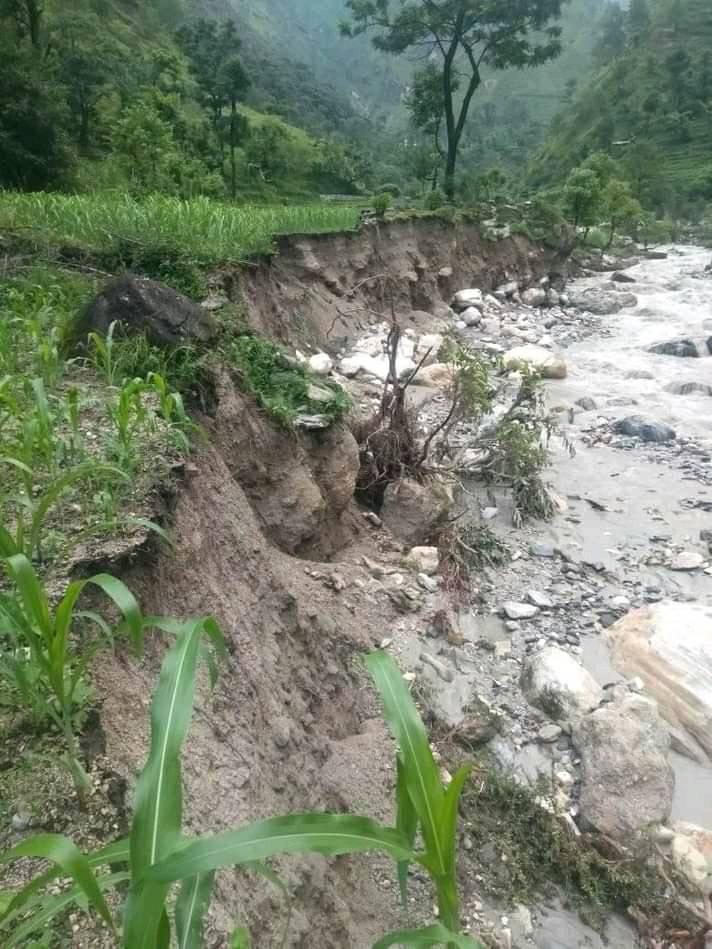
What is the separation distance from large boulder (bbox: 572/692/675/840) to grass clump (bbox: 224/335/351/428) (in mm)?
2550

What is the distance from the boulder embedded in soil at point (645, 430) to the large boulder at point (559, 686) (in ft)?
15.3

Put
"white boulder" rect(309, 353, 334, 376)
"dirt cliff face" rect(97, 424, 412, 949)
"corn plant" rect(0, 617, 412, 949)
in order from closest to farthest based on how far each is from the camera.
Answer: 1. "corn plant" rect(0, 617, 412, 949)
2. "dirt cliff face" rect(97, 424, 412, 949)
3. "white boulder" rect(309, 353, 334, 376)

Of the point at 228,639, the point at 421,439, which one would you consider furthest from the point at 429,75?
the point at 228,639

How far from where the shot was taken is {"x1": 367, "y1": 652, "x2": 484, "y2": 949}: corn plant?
114 cm

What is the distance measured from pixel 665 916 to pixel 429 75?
25.1 metres

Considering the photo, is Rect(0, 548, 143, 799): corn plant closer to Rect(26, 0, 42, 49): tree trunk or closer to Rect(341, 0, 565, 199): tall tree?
Rect(341, 0, 565, 199): tall tree

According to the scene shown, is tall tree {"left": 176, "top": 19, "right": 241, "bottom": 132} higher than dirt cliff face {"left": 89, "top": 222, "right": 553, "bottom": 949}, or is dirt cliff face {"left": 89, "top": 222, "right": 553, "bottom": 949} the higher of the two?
tall tree {"left": 176, "top": 19, "right": 241, "bottom": 132}

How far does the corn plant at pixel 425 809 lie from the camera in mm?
1142

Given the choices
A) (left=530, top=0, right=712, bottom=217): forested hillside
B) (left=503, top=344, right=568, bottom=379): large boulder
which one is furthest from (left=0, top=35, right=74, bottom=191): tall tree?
(left=530, top=0, right=712, bottom=217): forested hillside

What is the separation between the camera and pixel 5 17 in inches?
881

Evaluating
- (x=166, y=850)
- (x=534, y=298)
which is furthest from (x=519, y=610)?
(x=534, y=298)

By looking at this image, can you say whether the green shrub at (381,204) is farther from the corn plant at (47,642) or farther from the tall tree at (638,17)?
the tall tree at (638,17)

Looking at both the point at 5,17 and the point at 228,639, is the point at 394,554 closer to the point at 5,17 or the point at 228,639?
the point at 228,639

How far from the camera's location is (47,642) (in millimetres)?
1479
